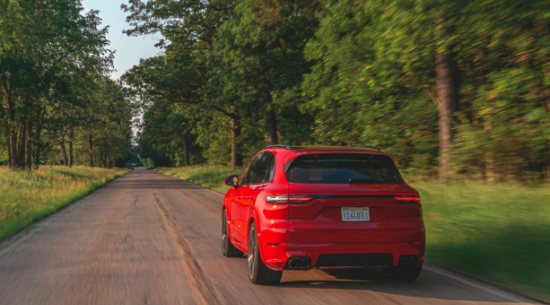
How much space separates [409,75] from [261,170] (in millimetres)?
10631

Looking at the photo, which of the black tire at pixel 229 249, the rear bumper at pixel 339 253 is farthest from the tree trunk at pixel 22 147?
the rear bumper at pixel 339 253

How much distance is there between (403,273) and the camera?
228 inches

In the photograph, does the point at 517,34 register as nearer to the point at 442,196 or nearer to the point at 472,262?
the point at 442,196

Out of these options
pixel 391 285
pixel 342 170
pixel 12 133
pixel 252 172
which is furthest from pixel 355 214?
pixel 12 133

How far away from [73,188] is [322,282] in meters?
19.5

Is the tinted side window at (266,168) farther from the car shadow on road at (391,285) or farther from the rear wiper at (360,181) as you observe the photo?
the car shadow on road at (391,285)

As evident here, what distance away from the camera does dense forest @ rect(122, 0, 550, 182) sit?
11.0 meters

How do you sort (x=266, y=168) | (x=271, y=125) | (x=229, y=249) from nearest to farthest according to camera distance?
(x=266, y=168) < (x=229, y=249) < (x=271, y=125)

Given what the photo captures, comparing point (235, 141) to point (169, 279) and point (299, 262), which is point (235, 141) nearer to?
point (169, 279)

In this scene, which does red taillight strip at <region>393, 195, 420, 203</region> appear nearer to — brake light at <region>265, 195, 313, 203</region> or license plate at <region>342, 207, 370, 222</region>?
license plate at <region>342, 207, 370, 222</region>

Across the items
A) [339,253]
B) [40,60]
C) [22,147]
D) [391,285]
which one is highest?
[40,60]

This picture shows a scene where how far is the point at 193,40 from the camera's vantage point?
3391 cm

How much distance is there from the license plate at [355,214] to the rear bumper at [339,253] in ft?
0.86

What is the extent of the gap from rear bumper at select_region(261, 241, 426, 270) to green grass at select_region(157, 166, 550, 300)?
58.6 inches
